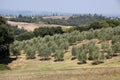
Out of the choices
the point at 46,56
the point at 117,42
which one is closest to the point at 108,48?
the point at 117,42

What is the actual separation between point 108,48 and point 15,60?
21.2 meters

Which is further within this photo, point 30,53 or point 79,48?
point 30,53

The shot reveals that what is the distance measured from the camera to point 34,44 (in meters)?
77.1

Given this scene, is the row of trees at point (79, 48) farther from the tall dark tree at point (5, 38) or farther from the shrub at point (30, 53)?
the tall dark tree at point (5, 38)

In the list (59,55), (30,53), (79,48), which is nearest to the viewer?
(59,55)

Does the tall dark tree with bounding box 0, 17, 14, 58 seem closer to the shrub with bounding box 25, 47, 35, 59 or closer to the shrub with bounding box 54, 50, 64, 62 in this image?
the shrub with bounding box 25, 47, 35, 59

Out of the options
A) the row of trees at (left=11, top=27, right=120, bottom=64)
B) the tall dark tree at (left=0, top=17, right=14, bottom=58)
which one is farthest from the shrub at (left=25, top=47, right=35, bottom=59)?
the tall dark tree at (left=0, top=17, right=14, bottom=58)

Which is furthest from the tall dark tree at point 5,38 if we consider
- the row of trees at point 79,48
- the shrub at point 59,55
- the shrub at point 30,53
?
the shrub at point 59,55

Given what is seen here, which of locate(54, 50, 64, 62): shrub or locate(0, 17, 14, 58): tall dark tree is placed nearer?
locate(54, 50, 64, 62): shrub

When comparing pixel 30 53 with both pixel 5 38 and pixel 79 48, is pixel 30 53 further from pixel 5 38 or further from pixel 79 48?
pixel 79 48

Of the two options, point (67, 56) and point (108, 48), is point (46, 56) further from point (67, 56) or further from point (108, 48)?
point (108, 48)

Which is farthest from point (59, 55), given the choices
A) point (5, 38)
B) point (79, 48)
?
point (5, 38)

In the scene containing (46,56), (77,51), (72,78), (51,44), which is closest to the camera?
(72,78)

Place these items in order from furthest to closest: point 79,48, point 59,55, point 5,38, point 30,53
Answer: point 5,38
point 30,53
point 79,48
point 59,55
